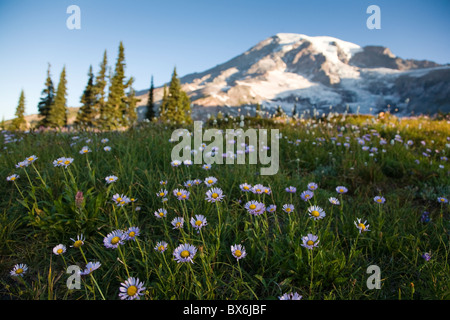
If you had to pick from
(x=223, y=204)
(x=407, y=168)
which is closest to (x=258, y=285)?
(x=223, y=204)

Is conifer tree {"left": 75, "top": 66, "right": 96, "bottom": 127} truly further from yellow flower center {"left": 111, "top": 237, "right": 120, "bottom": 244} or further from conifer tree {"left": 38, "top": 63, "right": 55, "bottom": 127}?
yellow flower center {"left": 111, "top": 237, "right": 120, "bottom": 244}

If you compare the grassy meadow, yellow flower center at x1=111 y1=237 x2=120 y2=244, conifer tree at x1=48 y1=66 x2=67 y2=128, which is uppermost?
conifer tree at x1=48 y1=66 x2=67 y2=128

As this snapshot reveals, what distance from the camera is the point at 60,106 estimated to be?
37750 millimetres

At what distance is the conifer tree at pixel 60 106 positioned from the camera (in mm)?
35625

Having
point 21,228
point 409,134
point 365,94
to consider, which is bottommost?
point 21,228

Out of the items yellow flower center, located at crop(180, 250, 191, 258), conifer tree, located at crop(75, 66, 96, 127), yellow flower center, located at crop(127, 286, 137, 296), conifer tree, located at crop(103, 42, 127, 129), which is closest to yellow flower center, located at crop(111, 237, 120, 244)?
yellow flower center, located at crop(127, 286, 137, 296)

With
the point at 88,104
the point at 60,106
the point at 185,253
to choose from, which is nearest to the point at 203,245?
the point at 185,253

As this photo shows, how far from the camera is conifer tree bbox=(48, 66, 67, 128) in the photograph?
35625mm

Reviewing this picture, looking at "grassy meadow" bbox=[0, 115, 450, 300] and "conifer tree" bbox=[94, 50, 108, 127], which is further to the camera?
"conifer tree" bbox=[94, 50, 108, 127]

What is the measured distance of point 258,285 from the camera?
1.77 meters

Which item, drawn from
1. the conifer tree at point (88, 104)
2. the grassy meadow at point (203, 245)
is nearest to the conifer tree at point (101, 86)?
the conifer tree at point (88, 104)

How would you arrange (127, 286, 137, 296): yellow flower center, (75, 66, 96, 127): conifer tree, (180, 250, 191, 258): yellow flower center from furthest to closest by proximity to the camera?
(75, 66, 96, 127): conifer tree < (180, 250, 191, 258): yellow flower center < (127, 286, 137, 296): yellow flower center
